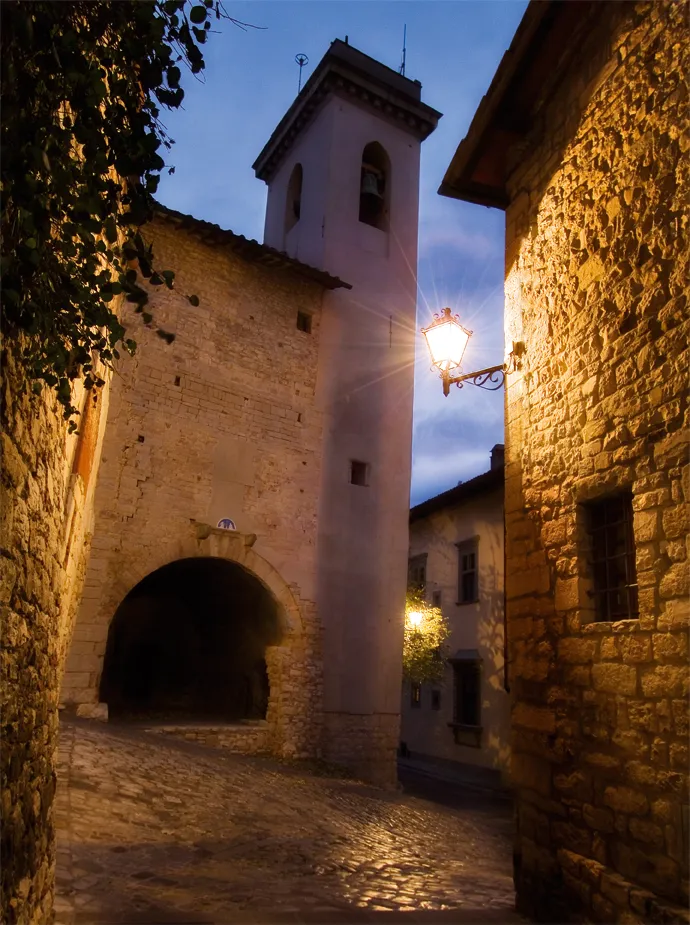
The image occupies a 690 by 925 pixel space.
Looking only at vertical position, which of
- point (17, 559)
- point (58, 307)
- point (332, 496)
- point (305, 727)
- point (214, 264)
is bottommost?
point (305, 727)

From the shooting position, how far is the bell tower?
1380 cm

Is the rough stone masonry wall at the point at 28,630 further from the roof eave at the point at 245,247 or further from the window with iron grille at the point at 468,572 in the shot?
the window with iron grille at the point at 468,572

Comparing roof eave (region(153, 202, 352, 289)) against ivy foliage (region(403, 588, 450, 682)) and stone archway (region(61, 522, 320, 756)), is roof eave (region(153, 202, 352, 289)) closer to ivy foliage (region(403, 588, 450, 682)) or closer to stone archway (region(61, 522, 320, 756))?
stone archway (region(61, 522, 320, 756))

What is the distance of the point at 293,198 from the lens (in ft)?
60.1

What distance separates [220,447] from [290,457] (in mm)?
1476

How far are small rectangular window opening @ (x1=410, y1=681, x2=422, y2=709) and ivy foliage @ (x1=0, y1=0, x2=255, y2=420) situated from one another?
58.4 feet

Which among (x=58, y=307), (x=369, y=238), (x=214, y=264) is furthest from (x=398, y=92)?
(x=58, y=307)

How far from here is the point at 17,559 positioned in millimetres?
2852

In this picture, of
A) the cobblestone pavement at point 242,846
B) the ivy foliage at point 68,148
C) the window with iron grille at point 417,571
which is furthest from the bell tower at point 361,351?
the ivy foliage at point 68,148

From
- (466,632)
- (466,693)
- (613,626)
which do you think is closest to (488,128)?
(613,626)

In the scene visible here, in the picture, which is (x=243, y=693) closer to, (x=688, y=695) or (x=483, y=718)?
(x=483, y=718)

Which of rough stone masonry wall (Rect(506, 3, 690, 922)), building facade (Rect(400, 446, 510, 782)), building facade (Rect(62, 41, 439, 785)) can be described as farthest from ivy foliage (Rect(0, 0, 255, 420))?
building facade (Rect(400, 446, 510, 782))

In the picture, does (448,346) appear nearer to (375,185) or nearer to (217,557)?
(217,557)

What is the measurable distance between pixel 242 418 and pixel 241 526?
2083 mm
